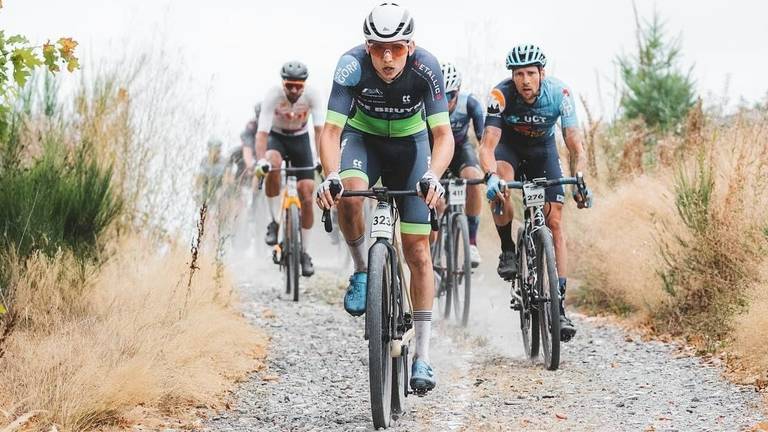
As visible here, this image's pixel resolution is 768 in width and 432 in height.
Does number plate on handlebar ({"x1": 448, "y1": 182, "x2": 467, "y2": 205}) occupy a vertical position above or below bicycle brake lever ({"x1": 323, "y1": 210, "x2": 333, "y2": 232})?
above

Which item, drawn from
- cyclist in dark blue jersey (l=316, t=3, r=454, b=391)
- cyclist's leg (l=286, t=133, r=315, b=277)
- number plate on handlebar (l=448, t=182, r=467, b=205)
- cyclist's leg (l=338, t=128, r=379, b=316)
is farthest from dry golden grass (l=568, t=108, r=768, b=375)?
cyclist's leg (l=286, t=133, r=315, b=277)

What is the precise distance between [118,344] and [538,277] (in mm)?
2878

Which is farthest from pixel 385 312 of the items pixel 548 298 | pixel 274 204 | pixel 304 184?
pixel 274 204

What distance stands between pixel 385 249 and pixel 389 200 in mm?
308

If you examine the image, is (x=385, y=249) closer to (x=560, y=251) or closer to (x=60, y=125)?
(x=560, y=251)

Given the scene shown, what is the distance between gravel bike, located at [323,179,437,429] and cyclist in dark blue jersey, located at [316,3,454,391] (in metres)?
0.11

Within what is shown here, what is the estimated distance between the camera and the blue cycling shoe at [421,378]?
534 centimetres

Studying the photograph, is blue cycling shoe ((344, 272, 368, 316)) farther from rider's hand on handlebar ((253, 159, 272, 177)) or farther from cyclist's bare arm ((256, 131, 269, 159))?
cyclist's bare arm ((256, 131, 269, 159))

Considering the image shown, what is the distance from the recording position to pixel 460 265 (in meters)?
9.37

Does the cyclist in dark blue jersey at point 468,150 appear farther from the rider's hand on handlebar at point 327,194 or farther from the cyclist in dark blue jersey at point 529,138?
the rider's hand on handlebar at point 327,194

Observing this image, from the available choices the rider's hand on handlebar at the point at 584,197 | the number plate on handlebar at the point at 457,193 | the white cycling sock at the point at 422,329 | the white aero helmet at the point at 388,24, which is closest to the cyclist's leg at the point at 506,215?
the rider's hand on handlebar at the point at 584,197

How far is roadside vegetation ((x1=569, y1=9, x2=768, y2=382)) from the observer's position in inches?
289

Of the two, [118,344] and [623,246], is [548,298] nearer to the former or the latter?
[118,344]

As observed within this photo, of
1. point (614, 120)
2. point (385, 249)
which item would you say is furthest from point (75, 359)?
point (614, 120)
